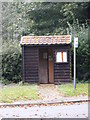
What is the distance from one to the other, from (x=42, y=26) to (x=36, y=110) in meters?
14.0

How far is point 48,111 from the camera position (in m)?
8.62

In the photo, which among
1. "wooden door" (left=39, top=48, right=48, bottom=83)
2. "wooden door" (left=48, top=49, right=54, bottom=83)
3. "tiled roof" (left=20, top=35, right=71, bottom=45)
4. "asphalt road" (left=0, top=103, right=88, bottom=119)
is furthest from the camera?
"wooden door" (left=39, top=48, right=48, bottom=83)

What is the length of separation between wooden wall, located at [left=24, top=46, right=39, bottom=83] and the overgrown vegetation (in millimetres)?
1274

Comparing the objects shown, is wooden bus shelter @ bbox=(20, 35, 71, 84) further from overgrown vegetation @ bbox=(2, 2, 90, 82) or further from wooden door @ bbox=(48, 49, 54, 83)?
overgrown vegetation @ bbox=(2, 2, 90, 82)

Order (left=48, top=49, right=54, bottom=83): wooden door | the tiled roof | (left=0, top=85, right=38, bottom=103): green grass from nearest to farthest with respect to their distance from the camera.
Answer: (left=0, top=85, right=38, bottom=103): green grass
the tiled roof
(left=48, top=49, right=54, bottom=83): wooden door

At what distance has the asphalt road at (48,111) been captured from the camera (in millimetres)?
7877

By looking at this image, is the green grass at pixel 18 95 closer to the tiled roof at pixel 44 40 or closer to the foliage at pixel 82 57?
the tiled roof at pixel 44 40

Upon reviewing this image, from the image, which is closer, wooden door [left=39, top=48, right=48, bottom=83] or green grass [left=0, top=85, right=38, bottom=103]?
green grass [left=0, top=85, right=38, bottom=103]

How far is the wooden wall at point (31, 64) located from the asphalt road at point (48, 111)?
4.81 metres

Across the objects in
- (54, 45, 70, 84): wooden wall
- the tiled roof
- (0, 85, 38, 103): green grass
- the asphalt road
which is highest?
the tiled roof

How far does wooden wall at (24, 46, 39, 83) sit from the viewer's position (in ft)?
46.9

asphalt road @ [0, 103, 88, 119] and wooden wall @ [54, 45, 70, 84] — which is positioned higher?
wooden wall @ [54, 45, 70, 84]

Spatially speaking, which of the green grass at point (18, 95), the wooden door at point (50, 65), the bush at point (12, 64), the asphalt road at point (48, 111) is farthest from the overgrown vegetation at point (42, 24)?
the asphalt road at point (48, 111)

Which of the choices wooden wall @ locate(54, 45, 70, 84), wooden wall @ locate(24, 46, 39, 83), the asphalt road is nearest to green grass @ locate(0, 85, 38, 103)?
the asphalt road
